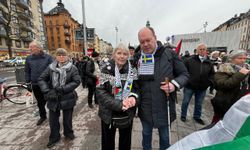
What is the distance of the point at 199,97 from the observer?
11.0ft

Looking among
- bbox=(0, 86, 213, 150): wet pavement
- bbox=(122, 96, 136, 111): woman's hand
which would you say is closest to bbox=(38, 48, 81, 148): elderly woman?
bbox=(0, 86, 213, 150): wet pavement

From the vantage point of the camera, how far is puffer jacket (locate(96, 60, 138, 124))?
1632mm

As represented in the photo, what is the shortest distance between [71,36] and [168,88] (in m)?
64.1

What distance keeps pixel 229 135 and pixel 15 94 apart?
6.78 m

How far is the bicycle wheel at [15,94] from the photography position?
494cm

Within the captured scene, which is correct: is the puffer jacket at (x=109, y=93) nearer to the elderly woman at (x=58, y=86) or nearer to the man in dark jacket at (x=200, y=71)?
the elderly woman at (x=58, y=86)

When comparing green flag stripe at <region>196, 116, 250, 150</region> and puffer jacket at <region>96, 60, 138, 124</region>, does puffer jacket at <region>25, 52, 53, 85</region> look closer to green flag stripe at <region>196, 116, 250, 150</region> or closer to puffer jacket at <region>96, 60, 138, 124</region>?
puffer jacket at <region>96, 60, 138, 124</region>

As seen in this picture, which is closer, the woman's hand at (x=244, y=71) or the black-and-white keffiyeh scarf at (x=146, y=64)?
the black-and-white keffiyeh scarf at (x=146, y=64)

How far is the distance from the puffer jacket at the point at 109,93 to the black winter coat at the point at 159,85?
18 cm

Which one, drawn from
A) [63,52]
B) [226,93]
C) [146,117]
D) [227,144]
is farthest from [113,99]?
[226,93]

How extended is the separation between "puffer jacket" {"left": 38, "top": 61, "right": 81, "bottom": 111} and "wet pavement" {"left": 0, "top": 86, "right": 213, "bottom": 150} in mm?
794

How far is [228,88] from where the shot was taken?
6.91 feet

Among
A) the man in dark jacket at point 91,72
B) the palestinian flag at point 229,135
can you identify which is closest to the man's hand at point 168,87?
the palestinian flag at point 229,135

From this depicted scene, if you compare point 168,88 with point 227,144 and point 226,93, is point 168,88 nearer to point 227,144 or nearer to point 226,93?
point 227,144
